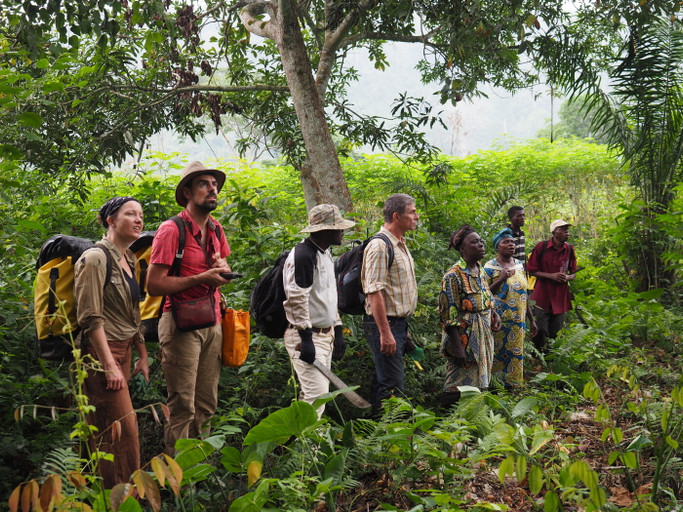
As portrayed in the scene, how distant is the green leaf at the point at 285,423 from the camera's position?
2.57 metres

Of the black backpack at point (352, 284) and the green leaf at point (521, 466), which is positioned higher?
the black backpack at point (352, 284)

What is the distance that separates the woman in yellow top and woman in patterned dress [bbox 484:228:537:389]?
3437 millimetres

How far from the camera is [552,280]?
7309mm

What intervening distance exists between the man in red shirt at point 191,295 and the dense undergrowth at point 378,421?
27cm

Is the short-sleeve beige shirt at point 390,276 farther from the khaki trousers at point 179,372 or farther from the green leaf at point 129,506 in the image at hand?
the green leaf at point 129,506

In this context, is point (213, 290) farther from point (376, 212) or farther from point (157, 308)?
point (376, 212)

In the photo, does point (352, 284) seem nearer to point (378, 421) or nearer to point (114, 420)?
point (378, 421)

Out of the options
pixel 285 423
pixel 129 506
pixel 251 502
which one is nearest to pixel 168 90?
pixel 285 423

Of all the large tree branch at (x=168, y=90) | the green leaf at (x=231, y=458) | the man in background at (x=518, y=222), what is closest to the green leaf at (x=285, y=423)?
the green leaf at (x=231, y=458)

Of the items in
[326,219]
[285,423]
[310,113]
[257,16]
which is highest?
[257,16]

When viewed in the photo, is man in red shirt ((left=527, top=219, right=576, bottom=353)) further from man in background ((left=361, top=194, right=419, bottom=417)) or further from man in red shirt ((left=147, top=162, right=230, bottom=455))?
man in red shirt ((left=147, top=162, right=230, bottom=455))

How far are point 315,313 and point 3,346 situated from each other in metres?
2.57

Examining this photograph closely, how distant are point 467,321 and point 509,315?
0.92 meters

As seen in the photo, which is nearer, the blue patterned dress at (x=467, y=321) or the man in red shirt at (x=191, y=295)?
the man in red shirt at (x=191, y=295)
